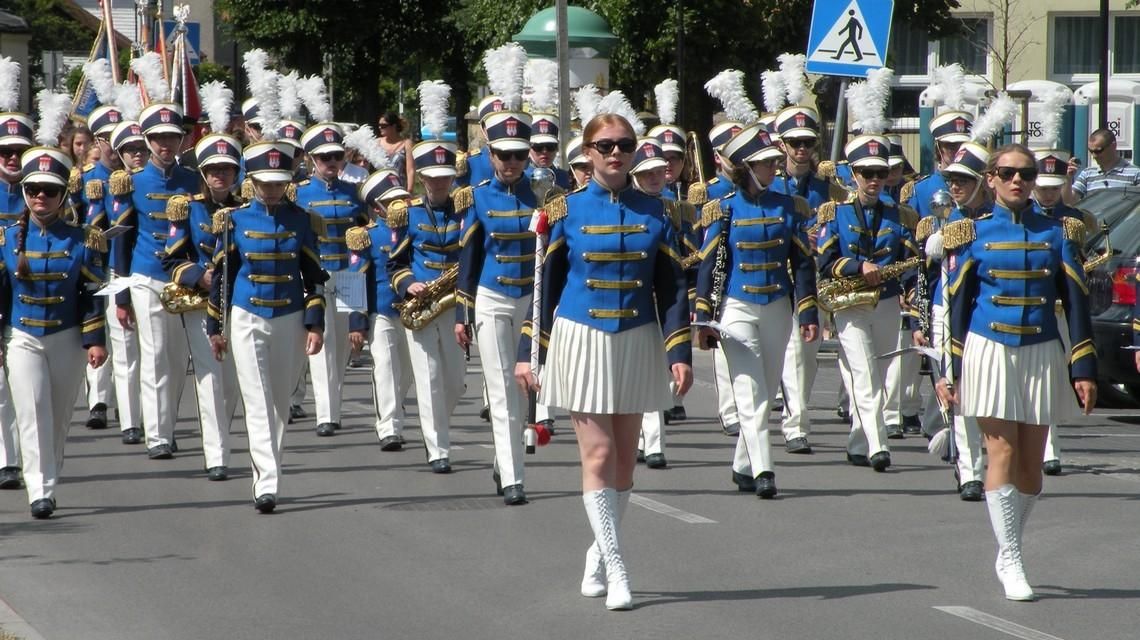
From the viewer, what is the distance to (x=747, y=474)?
37.3ft

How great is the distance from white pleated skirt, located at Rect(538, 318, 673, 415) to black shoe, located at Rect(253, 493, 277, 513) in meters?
2.67

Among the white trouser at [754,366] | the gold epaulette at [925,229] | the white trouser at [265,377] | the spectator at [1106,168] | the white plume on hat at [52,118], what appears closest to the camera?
the white trouser at [265,377]

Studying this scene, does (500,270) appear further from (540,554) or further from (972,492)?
(972,492)

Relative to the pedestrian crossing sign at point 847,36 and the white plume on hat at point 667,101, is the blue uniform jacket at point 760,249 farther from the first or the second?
the pedestrian crossing sign at point 847,36

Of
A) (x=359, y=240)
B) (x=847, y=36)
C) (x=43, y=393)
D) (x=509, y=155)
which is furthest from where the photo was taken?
(x=847, y=36)

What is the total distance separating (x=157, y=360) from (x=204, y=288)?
1.16 m

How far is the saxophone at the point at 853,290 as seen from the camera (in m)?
12.5

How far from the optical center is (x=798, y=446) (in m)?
13.1

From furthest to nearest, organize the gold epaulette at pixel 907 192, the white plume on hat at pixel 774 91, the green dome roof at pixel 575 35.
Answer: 1. the green dome roof at pixel 575 35
2. the white plume on hat at pixel 774 91
3. the gold epaulette at pixel 907 192

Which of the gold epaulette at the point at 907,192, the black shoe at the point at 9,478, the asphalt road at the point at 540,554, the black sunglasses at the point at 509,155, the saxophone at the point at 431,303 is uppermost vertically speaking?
the black sunglasses at the point at 509,155

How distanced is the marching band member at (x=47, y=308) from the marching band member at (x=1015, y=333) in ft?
16.0

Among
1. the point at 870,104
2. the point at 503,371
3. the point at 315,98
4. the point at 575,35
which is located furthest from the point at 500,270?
the point at 575,35

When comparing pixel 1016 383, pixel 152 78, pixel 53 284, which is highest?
pixel 152 78

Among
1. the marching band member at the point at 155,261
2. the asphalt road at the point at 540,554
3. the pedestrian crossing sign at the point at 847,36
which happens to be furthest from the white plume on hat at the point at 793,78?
the marching band member at the point at 155,261
